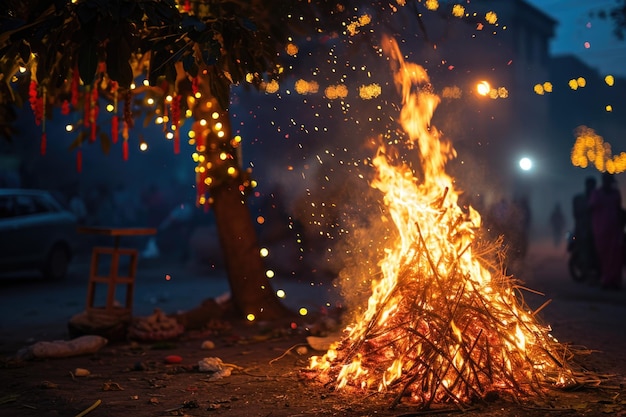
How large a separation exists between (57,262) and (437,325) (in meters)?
11.8

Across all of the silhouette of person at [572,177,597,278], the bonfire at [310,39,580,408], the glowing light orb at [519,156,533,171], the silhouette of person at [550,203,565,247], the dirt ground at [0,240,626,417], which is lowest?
the dirt ground at [0,240,626,417]

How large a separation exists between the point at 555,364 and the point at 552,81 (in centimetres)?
4673

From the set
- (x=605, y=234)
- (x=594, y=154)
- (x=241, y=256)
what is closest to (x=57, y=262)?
(x=241, y=256)

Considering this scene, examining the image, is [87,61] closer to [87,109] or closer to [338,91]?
[87,109]

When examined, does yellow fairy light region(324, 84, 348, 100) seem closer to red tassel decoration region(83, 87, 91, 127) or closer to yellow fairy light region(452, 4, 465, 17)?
yellow fairy light region(452, 4, 465, 17)

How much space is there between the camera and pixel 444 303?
6.00 m

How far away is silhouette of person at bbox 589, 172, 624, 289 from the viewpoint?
556 inches

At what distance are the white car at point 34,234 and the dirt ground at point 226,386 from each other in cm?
632

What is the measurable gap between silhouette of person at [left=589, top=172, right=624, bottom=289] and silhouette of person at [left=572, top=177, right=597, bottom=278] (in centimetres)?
25

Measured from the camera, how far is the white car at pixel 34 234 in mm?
14570

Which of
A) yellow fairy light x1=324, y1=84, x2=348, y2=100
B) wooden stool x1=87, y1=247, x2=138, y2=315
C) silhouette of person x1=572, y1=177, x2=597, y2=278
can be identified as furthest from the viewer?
silhouette of person x1=572, y1=177, x2=597, y2=278

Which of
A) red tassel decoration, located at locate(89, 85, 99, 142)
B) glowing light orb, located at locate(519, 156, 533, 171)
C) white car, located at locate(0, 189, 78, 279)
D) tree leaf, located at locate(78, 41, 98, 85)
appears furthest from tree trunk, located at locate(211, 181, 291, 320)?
glowing light orb, located at locate(519, 156, 533, 171)

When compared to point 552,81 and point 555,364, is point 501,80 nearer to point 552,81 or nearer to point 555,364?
point 552,81

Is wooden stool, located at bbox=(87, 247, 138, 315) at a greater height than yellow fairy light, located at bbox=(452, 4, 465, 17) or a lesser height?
lesser
